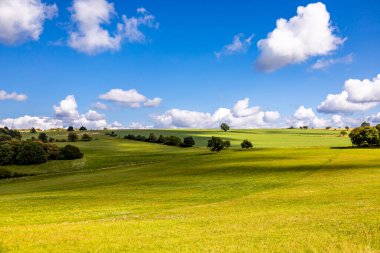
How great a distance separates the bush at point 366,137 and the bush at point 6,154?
109992 mm

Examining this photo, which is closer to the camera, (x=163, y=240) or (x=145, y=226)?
(x=163, y=240)

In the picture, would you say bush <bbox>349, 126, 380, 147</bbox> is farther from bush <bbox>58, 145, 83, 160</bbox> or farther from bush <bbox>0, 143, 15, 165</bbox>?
bush <bbox>0, 143, 15, 165</bbox>

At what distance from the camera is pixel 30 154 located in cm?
11038

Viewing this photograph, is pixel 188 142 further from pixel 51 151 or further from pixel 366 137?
pixel 366 137

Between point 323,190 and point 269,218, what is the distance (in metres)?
18.6

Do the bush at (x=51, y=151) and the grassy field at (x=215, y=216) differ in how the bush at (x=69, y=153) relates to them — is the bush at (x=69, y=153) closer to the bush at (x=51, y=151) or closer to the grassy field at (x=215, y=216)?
the bush at (x=51, y=151)

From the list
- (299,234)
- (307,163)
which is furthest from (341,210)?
(307,163)

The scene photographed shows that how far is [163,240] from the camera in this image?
21531mm

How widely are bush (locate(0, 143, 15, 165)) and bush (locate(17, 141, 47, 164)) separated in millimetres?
2270

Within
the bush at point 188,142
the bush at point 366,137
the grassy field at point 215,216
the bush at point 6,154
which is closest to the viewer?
the grassy field at point 215,216

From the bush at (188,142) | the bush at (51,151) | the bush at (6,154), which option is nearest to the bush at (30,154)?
the bush at (6,154)

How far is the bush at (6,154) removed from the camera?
10875 cm

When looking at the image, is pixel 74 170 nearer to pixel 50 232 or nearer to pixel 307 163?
pixel 307 163

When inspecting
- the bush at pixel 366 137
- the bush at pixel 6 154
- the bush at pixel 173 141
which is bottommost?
the bush at pixel 6 154
